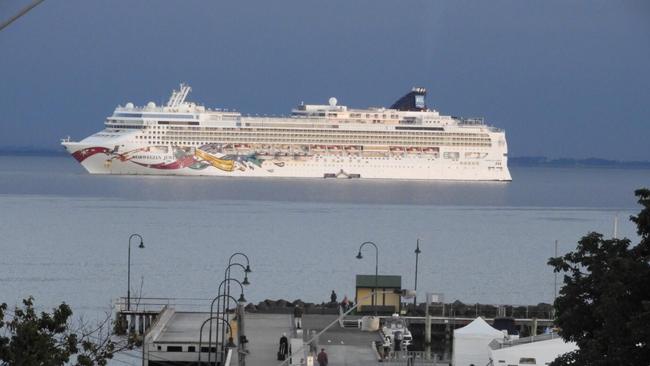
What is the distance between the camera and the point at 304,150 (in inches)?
3969

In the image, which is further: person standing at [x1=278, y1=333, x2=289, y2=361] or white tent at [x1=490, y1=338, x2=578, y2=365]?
person standing at [x1=278, y1=333, x2=289, y2=361]

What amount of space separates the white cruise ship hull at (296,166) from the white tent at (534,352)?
263 ft

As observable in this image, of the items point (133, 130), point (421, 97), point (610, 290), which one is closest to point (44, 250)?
point (610, 290)

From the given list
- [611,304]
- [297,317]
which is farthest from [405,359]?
[611,304]

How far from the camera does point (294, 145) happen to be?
3986 inches

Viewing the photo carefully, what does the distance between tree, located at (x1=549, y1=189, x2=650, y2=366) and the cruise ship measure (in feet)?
277

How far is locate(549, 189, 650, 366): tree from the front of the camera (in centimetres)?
1283

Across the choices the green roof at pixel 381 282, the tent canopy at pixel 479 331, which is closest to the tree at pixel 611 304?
the tent canopy at pixel 479 331

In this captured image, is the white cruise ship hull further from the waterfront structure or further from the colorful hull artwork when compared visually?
the waterfront structure

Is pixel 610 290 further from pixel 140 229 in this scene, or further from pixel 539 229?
pixel 539 229

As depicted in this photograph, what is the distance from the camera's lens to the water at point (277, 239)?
36375 millimetres

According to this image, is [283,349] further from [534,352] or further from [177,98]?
[177,98]

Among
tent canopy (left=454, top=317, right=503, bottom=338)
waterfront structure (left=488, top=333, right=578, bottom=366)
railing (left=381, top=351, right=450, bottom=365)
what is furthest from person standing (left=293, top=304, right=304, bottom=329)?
waterfront structure (left=488, top=333, right=578, bottom=366)

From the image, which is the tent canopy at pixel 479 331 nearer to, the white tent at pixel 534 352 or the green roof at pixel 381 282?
the white tent at pixel 534 352
